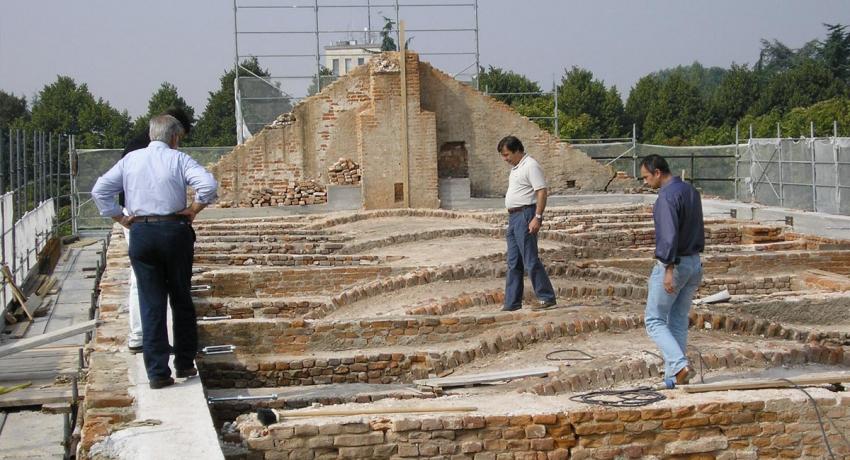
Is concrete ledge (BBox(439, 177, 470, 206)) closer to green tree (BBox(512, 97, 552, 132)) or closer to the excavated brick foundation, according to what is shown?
the excavated brick foundation

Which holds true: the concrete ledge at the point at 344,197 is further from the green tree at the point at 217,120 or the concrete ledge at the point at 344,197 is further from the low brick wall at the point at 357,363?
the green tree at the point at 217,120

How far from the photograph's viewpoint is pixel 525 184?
9133 millimetres

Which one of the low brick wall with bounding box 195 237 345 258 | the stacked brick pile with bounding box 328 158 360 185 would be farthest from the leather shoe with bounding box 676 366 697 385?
the stacked brick pile with bounding box 328 158 360 185

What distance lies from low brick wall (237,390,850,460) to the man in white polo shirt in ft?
9.72

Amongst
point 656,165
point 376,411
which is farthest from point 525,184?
point 376,411

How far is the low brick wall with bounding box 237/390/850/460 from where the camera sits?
581cm

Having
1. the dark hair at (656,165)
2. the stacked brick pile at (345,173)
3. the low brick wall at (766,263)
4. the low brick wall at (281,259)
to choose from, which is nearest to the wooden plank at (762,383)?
the dark hair at (656,165)

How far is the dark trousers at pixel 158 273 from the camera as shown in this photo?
6.14 meters

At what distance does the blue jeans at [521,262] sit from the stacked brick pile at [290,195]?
573 inches

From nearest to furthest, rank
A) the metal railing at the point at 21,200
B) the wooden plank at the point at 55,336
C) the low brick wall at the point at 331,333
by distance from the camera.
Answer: the wooden plank at the point at 55,336 → the low brick wall at the point at 331,333 → the metal railing at the point at 21,200

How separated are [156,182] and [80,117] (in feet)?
157

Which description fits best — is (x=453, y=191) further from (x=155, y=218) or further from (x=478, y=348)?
(x=155, y=218)

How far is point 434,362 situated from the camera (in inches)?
331

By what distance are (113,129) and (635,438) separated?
158ft
